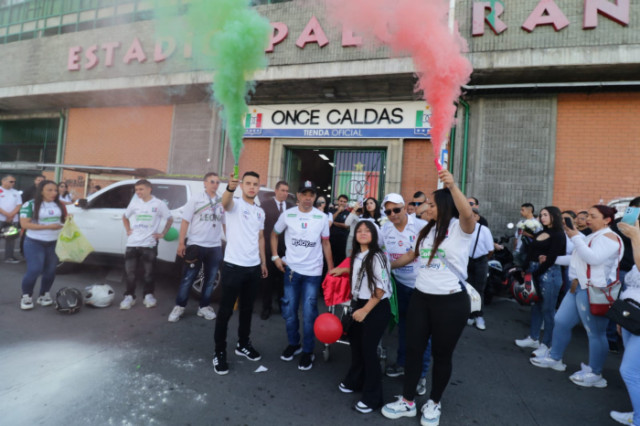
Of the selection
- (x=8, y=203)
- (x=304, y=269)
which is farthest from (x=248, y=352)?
(x=8, y=203)

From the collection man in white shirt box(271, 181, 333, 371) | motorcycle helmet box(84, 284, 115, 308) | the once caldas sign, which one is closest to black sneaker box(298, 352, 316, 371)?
man in white shirt box(271, 181, 333, 371)

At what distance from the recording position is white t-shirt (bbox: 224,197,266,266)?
11.5 feet

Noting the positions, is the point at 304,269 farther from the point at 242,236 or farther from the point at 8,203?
the point at 8,203

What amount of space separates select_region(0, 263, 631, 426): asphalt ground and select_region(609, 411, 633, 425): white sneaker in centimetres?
8

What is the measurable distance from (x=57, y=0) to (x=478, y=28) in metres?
15.7

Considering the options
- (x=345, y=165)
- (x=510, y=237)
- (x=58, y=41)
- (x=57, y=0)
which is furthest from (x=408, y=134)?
(x=57, y=0)

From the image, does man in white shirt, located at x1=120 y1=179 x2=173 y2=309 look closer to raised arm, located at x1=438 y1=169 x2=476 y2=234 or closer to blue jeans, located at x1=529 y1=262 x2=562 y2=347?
raised arm, located at x1=438 y1=169 x2=476 y2=234

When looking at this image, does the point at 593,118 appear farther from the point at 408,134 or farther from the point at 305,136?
the point at 305,136

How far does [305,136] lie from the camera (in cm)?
1050

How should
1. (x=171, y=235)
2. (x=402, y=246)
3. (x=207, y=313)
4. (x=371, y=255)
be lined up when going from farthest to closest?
(x=171, y=235)
(x=207, y=313)
(x=402, y=246)
(x=371, y=255)

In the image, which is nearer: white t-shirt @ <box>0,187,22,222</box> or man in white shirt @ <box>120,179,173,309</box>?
man in white shirt @ <box>120,179,173,309</box>

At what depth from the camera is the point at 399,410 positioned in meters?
2.76

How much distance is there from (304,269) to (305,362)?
0.98 meters

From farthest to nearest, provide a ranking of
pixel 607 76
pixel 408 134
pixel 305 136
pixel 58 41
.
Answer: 1. pixel 58 41
2. pixel 305 136
3. pixel 408 134
4. pixel 607 76
